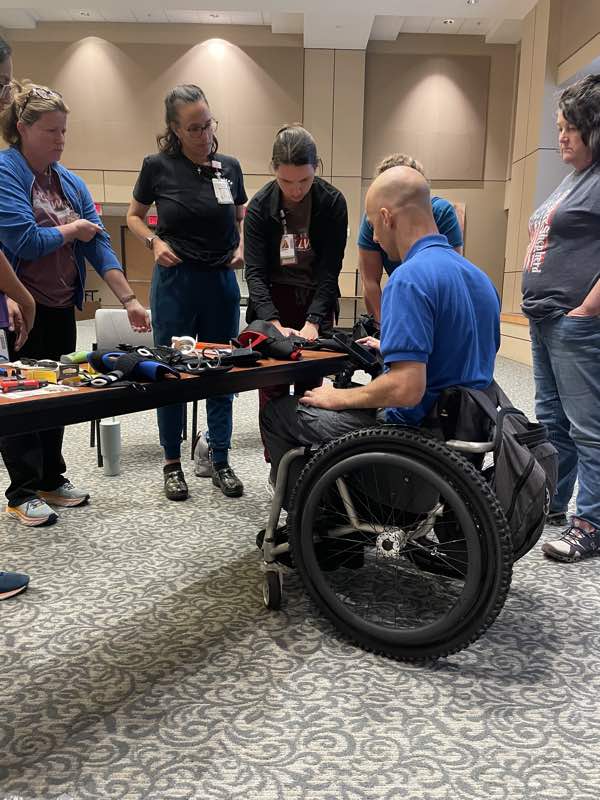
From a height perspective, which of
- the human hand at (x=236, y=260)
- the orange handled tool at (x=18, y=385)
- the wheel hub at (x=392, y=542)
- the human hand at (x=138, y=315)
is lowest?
the wheel hub at (x=392, y=542)

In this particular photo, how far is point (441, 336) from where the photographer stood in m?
1.37

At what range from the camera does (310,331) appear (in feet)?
7.30

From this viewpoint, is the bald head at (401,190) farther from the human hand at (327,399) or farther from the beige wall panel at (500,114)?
the beige wall panel at (500,114)

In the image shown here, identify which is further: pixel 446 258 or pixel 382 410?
pixel 382 410

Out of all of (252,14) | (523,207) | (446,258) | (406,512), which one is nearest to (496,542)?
(406,512)

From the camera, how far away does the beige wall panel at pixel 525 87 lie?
8273 mm

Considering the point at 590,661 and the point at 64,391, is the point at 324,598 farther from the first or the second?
the point at 64,391

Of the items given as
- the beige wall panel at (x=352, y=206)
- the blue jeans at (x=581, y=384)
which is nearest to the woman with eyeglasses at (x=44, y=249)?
the blue jeans at (x=581, y=384)

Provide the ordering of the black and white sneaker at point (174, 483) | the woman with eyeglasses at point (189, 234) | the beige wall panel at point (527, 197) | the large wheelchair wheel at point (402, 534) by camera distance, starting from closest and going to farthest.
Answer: the large wheelchair wheel at point (402, 534), the woman with eyeglasses at point (189, 234), the black and white sneaker at point (174, 483), the beige wall panel at point (527, 197)

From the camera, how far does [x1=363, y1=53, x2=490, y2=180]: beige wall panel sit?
10.2m

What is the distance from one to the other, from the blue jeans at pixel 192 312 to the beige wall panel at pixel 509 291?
7.50 metres

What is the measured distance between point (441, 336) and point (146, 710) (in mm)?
1006

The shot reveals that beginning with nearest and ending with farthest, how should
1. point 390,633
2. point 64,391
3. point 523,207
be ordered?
1. point 64,391
2. point 390,633
3. point 523,207

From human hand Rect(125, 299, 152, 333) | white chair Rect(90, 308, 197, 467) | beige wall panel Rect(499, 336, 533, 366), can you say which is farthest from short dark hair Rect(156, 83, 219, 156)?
beige wall panel Rect(499, 336, 533, 366)
